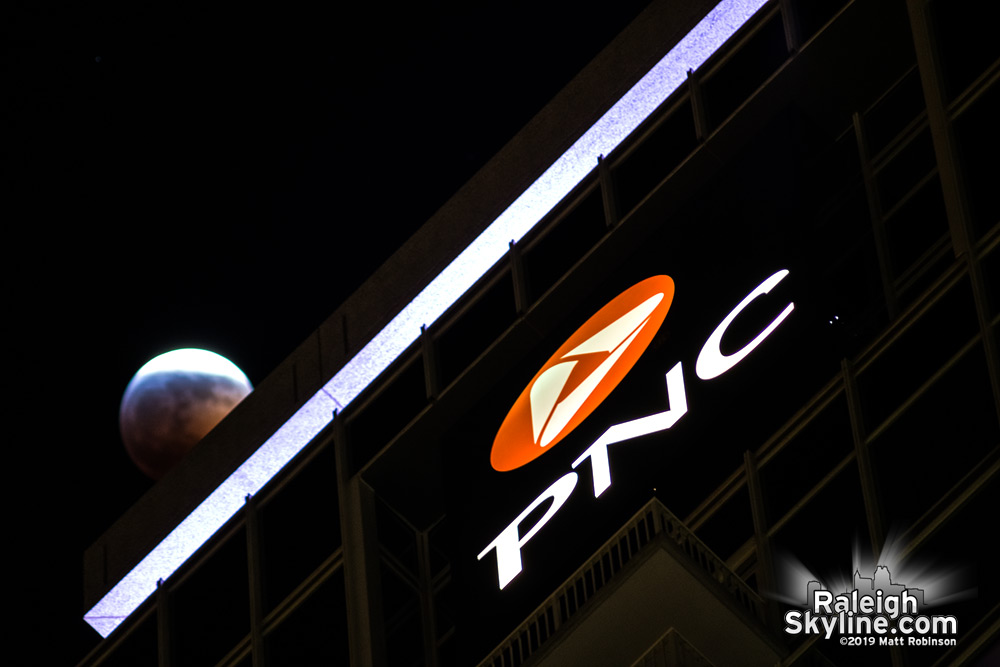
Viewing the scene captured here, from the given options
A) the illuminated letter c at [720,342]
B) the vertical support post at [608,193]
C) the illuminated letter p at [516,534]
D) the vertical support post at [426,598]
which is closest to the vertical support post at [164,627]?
the vertical support post at [426,598]

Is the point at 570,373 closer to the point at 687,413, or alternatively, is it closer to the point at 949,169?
the point at 687,413

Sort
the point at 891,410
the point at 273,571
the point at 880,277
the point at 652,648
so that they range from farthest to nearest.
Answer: the point at 273,571, the point at 880,277, the point at 891,410, the point at 652,648

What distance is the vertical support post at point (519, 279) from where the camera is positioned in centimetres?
2131

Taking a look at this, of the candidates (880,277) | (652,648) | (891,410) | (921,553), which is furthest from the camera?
(880,277)

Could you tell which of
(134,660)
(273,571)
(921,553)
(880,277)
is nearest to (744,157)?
(880,277)

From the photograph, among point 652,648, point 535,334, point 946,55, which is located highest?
point 946,55

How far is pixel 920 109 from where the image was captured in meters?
22.2

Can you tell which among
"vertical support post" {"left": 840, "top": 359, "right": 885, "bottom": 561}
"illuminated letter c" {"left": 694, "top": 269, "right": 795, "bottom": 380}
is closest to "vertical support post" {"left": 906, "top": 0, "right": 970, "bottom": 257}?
"vertical support post" {"left": 840, "top": 359, "right": 885, "bottom": 561}

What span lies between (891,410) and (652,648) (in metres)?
4.50

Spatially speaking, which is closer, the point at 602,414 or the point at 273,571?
the point at 602,414

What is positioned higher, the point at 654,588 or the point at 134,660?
the point at 134,660

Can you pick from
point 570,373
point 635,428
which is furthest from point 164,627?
point 635,428

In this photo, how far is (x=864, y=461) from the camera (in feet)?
63.3

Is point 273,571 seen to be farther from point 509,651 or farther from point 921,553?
point 921,553
